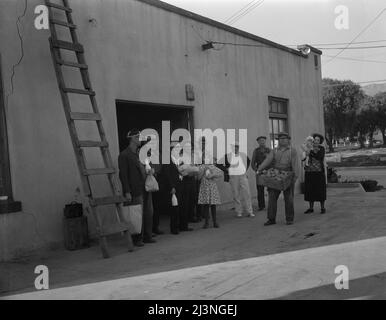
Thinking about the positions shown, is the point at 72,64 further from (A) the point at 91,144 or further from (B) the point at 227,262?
(B) the point at 227,262

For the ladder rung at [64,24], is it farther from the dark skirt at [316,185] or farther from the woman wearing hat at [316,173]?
the dark skirt at [316,185]

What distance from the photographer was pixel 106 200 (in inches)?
283

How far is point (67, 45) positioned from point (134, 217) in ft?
9.56

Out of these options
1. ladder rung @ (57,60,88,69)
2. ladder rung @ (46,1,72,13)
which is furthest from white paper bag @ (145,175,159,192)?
ladder rung @ (46,1,72,13)

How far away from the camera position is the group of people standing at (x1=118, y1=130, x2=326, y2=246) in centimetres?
780

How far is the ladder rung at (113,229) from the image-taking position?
692 centimetres

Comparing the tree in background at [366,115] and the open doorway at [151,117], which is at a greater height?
the tree in background at [366,115]

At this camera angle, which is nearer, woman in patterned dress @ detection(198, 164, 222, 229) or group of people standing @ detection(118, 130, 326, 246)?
group of people standing @ detection(118, 130, 326, 246)

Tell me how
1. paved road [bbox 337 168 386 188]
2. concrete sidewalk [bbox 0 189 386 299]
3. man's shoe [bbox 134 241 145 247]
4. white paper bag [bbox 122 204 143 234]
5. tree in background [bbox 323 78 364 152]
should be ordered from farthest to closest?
1. tree in background [bbox 323 78 364 152]
2. paved road [bbox 337 168 386 188]
3. man's shoe [bbox 134 241 145 247]
4. white paper bag [bbox 122 204 143 234]
5. concrete sidewalk [bbox 0 189 386 299]

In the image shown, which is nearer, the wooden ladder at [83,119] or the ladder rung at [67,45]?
the wooden ladder at [83,119]

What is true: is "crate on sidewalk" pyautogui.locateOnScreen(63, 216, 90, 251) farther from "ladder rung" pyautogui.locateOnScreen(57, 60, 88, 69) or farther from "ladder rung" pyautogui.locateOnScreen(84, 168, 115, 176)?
"ladder rung" pyautogui.locateOnScreen(57, 60, 88, 69)

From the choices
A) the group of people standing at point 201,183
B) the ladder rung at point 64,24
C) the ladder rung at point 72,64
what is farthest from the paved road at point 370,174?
the ladder rung at point 64,24

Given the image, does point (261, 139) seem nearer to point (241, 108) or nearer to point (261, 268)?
point (241, 108)

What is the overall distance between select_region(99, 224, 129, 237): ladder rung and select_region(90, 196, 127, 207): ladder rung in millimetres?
357
